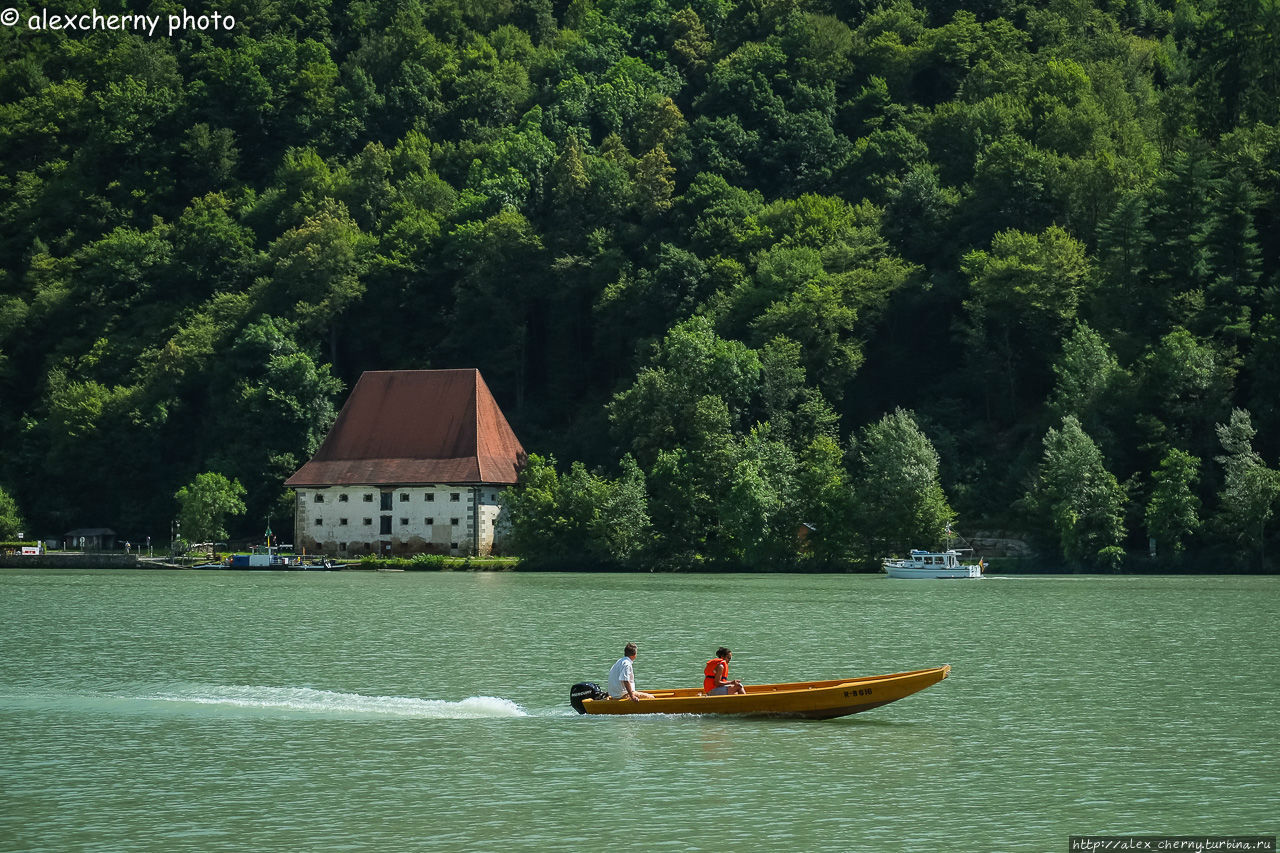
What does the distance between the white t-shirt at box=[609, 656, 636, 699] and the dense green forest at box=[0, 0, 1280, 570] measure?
5180cm

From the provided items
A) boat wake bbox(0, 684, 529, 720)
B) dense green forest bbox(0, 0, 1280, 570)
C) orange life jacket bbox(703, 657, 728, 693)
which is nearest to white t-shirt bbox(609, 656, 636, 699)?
orange life jacket bbox(703, 657, 728, 693)

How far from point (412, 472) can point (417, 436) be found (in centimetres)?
315

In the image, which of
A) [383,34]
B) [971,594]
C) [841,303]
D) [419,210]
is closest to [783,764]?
[971,594]

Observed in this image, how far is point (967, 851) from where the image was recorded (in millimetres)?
21203

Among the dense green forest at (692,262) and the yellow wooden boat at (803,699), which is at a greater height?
the dense green forest at (692,262)

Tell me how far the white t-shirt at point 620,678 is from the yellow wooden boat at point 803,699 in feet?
0.50

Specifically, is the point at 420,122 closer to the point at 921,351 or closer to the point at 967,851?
the point at 921,351

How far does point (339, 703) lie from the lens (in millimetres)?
33938

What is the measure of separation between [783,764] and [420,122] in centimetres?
12356

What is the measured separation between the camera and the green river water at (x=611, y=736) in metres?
22.7

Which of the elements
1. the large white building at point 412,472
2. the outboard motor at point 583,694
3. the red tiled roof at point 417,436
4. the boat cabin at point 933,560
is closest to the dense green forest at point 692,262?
the boat cabin at point 933,560

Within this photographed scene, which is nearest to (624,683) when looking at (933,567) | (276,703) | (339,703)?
(339,703)

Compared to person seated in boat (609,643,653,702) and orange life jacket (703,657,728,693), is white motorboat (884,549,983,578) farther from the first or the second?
person seated in boat (609,643,653,702)

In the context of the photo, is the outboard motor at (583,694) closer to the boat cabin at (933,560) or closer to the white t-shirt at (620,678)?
the white t-shirt at (620,678)
